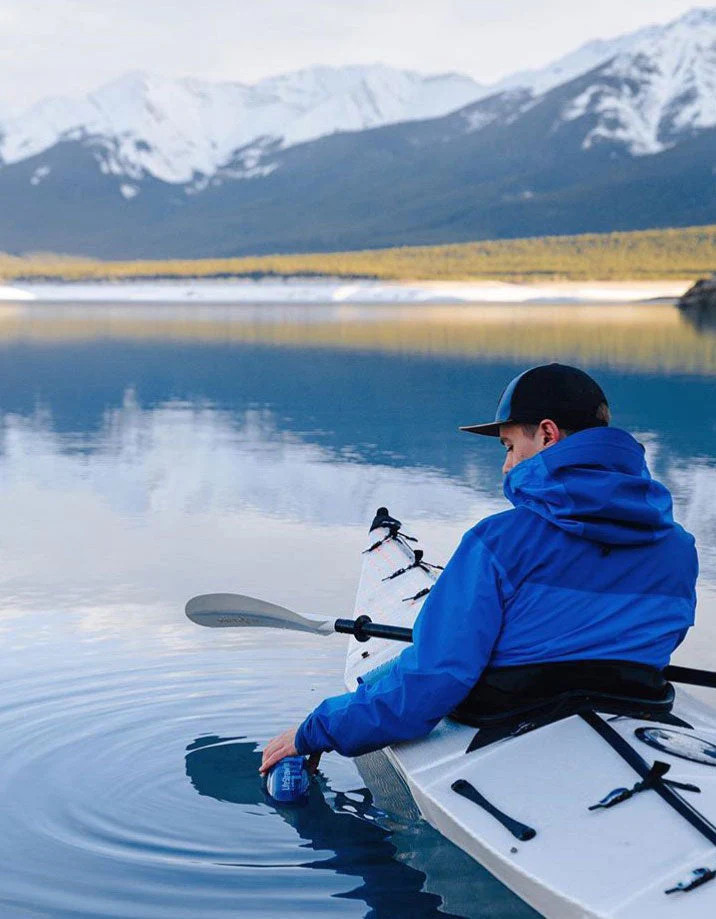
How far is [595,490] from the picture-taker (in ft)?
11.1

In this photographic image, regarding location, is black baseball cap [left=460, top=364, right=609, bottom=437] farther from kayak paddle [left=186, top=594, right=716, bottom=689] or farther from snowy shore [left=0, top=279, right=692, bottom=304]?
snowy shore [left=0, top=279, right=692, bottom=304]

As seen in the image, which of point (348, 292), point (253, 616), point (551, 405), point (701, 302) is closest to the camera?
point (551, 405)

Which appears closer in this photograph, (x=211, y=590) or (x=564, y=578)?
(x=564, y=578)

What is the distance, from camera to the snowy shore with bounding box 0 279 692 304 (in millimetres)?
78312

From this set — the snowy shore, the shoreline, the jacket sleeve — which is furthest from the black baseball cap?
the snowy shore

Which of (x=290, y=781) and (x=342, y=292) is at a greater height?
(x=290, y=781)

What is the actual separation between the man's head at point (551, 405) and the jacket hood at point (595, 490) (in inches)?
3.1

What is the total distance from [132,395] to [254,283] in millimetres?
77366

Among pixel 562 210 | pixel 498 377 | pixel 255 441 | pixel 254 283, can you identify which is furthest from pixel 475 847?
pixel 562 210

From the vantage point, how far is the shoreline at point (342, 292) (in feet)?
255

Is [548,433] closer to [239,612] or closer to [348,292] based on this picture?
[239,612]

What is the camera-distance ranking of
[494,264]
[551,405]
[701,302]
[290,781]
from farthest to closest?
[494,264]
[701,302]
[290,781]
[551,405]

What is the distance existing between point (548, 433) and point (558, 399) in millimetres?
90

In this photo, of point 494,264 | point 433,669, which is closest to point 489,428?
point 433,669
